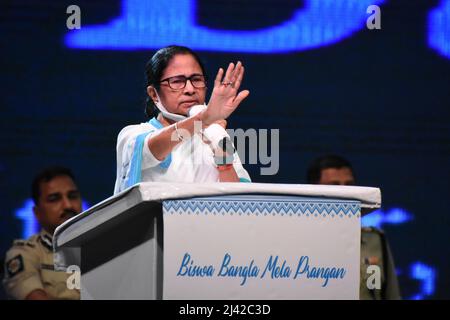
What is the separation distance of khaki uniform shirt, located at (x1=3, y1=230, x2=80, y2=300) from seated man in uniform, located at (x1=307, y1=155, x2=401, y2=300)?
4.48 feet

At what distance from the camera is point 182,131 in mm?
2654

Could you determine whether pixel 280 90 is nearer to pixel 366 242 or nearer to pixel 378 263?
pixel 366 242

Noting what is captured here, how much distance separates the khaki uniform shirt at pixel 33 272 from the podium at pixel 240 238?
1.87 metres

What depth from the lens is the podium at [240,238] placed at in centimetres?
210

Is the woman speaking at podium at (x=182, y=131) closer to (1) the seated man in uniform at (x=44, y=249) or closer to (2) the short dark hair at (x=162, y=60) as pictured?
(2) the short dark hair at (x=162, y=60)

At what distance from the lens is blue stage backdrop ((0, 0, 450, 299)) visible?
4.30 metres

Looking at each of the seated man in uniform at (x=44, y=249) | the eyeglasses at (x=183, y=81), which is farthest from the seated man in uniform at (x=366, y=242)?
the eyeglasses at (x=183, y=81)

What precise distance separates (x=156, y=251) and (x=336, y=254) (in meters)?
0.46

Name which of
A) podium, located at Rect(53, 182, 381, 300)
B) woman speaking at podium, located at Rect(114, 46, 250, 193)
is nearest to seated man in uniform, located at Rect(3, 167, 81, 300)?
woman speaking at podium, located at Rect(114, 46, 250, 193)

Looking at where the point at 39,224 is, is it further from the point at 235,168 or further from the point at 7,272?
the point at 235,168

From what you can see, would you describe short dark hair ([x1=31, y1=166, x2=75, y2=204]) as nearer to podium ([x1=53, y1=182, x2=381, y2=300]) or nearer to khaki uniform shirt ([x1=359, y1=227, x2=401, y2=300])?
khaki uniform shirt ([x1=359, y1=227, x2=401, y2=300])

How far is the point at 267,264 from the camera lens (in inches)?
84.0

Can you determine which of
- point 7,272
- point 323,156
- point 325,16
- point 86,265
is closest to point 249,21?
point 325,16

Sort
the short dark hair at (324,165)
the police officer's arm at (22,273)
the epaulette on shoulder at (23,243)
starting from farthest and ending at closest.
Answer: the short dark hair at (324,165)
the epaulette on shoulder at (23,243)
the police officer's arm at (22,273)
